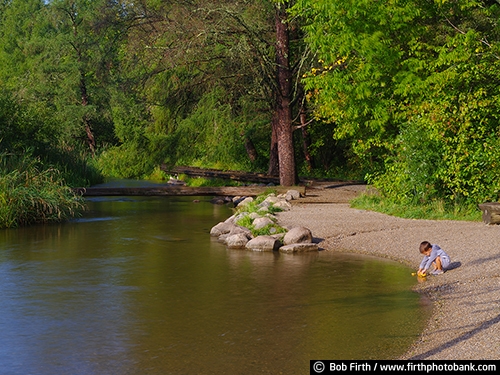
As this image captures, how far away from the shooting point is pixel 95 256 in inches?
731

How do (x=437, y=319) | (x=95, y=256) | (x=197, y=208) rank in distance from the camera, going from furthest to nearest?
(x=197, y=208) < (x=95, y=256) < (x=437, y=319)

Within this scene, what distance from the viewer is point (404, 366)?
9.38m

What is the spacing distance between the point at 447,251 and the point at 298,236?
12.8ft

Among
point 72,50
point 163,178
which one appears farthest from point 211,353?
point 72,50

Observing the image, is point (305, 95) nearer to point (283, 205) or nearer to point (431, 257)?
point (283, 205)

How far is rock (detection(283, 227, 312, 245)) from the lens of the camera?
18.9 meters

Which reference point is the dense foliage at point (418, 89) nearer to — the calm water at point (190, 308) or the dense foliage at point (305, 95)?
the dense foliage at point (305, 95)

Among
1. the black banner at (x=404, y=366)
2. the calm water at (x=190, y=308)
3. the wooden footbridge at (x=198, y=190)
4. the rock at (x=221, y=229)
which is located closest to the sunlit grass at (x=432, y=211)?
the calm water at (x=190, y=308)

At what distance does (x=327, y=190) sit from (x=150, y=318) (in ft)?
65.3

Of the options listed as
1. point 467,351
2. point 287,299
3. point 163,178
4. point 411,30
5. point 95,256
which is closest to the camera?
point 467,351

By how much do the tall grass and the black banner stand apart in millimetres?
15690

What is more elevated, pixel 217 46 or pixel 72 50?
pixel 72 50

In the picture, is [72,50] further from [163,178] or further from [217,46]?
[217,46]

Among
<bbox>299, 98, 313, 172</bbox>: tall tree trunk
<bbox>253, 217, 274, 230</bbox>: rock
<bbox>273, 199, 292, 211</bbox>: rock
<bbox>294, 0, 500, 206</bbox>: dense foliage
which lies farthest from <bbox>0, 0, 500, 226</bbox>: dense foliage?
<bbox>253, 217, 274, 230</bbox>: rock
